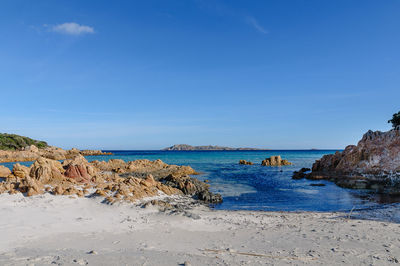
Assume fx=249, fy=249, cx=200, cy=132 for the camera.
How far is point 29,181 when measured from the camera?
506 inches

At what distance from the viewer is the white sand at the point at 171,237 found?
21.2 feet

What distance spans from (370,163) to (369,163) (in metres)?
0.11

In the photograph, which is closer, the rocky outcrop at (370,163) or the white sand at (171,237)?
the white sand at (171,237)

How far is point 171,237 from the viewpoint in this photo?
8.52 m

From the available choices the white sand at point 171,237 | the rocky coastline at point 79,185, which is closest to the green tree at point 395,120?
the white sand at point 171,237

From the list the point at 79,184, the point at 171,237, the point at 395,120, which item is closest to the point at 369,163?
the point at 395,120

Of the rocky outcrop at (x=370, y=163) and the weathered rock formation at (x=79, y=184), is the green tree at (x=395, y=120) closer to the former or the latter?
the rocky outcrop at (x=370, y=163)

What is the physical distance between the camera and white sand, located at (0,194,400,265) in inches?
255

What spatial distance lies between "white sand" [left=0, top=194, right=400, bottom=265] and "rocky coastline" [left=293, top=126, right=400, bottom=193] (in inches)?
673

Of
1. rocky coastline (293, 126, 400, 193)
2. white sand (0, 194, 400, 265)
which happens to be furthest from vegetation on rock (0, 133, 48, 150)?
rocky coastline (293, 126, 400, 193)

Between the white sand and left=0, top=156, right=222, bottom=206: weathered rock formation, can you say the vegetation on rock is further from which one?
the white sand

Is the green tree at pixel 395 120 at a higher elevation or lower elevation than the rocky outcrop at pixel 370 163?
higher

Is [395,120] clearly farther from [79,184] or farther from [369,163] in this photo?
[79,184]

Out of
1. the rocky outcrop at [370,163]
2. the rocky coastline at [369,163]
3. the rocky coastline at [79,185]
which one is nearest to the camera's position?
the rocky coastline at [79,185]
